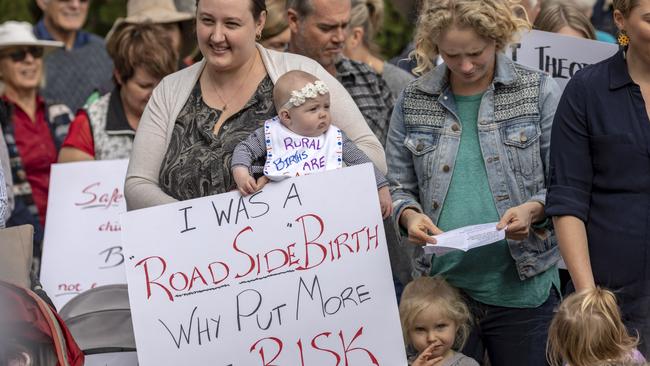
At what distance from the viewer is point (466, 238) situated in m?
5.05

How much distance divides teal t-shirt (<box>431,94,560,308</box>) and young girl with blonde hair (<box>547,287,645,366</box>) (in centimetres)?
73

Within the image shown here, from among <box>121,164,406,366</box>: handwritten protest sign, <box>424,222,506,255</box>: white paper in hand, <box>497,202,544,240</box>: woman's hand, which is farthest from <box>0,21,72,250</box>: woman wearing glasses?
<box>497,202,544,240</box>: woman's hand

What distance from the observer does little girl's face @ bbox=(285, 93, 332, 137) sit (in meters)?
5.16

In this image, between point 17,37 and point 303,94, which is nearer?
point 303,94

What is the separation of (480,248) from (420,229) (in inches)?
11.8

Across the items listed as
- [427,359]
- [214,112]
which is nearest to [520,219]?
[427,359]

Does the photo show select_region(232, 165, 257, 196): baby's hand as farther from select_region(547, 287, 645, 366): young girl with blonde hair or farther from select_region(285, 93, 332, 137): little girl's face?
select_region(547, 287, 645, 366): young girl with blonde hair

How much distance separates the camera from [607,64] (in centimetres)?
491

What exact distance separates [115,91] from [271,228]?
2.51m

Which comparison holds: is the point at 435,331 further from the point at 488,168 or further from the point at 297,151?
the point at 297,151

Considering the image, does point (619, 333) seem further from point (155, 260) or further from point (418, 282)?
point (155, 260)

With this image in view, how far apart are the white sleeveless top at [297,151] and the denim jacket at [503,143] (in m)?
0.35

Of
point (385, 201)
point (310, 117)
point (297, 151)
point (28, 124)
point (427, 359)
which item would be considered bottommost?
point (427, 359)

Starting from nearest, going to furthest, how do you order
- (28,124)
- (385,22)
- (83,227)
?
(83,227) < (28,124) < (385,22)
